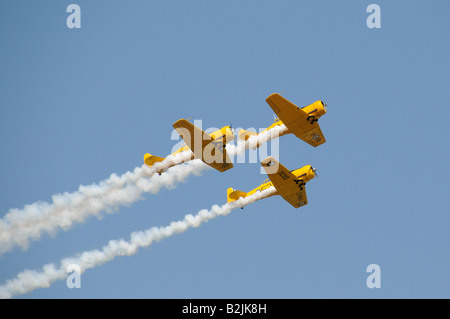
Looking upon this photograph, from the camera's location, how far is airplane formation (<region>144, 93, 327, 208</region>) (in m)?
59.6

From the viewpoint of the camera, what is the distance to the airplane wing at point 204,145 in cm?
5834

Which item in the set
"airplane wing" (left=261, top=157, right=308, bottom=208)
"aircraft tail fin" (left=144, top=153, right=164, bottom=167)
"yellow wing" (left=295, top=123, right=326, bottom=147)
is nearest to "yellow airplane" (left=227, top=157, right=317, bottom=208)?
"airplane wing" (left=261, top=157, right=308, bottom=208)

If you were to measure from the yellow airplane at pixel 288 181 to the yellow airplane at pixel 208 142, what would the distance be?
344 centimetres

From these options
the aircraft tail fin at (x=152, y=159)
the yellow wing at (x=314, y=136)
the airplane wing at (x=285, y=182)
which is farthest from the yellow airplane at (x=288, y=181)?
the aircraft tail fin at (x=152, y=159)

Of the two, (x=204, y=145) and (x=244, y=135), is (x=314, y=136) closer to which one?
(x=244, y=135)

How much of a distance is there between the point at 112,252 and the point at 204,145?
1173cm

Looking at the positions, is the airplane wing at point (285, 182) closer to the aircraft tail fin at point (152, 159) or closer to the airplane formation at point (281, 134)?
the airplane formation at point (281, 134)

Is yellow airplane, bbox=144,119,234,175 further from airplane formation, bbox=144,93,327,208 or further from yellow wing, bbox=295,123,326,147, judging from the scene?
yellow wing, bbox=295,123,326,147

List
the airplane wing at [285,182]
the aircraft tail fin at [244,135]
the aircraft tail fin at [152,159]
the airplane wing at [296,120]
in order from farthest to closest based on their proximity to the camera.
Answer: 1. the aircraft tail fin at [152,159]
2. the aircraft tail fin at [244,135]
3. the airplane wing at [285,182]
4. the airplane wing at [296,120]

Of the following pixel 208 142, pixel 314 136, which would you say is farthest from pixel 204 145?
pixel 314 136
